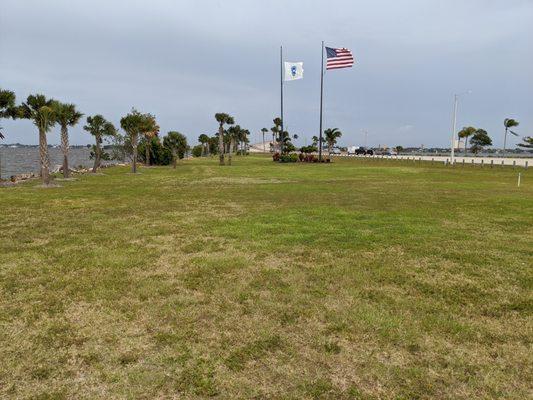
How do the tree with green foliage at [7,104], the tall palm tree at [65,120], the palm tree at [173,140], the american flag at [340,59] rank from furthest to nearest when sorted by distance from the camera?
the palm tree at [173,140] < the american flag at [340,59] < the tall palm tree at [65,120] < the tree with green foliage at [7,104]

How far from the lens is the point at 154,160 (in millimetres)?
57625

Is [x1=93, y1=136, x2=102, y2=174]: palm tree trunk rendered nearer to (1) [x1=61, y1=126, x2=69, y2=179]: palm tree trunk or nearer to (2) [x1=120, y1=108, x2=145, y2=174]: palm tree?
(2) [x1=120, y1=108, x2=145, y2=174]: palm tree

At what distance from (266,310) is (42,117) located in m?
23.8

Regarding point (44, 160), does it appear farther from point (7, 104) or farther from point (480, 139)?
point (480, 139)

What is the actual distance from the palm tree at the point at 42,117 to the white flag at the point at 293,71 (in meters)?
31.6

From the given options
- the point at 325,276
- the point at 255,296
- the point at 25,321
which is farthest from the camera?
the point at 325,276

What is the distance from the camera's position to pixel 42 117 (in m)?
23.6

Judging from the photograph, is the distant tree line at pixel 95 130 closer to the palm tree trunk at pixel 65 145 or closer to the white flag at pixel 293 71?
the palm tree trunk at pixel 65 145

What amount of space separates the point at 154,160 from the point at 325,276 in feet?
178

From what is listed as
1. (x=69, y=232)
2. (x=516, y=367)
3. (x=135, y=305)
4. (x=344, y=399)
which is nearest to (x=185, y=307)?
(x=135, y=305)

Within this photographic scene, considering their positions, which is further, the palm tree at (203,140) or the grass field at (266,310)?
the palm tree at (203,140)

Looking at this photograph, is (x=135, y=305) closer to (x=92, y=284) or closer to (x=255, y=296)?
(x=92, y=284)

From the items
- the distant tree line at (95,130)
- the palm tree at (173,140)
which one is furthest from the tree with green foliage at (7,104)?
the palm tree at (173,140)

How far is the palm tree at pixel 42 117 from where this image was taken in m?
23.1
